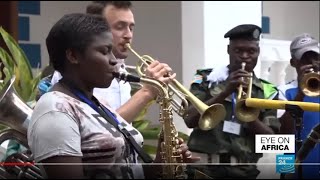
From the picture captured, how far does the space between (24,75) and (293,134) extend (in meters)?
1.63

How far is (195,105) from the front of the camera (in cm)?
309

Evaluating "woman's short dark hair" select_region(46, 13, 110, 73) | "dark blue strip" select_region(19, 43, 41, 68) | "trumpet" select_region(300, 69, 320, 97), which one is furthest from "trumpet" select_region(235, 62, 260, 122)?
"dark blue strip" select_region(19, 43, 41, 68)

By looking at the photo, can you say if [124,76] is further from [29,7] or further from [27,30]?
[29,7]

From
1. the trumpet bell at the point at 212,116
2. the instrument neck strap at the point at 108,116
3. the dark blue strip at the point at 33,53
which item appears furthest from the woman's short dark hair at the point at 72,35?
the dark blue strip at the point at 33,53

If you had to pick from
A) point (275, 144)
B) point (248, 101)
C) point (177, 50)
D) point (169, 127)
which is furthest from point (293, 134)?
point (177, 50)

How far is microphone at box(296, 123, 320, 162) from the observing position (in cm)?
272

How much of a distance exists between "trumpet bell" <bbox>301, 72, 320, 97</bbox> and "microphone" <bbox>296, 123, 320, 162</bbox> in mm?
223

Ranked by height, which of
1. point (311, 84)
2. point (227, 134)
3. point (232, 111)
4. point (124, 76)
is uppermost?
point (124, 76)

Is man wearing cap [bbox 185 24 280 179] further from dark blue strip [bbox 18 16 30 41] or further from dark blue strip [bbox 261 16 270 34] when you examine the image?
dark blue strip [bbox 18 16 30 41]

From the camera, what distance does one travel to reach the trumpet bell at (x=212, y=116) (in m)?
3.08

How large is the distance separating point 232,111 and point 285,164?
1.98ft

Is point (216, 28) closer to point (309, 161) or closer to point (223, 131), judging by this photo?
point (223, 131)

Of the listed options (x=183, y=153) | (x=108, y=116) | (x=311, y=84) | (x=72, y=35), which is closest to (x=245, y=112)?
(x=311, y=84)

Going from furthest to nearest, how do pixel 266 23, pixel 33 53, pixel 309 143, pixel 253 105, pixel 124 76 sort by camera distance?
pixel 266 23
pixel 33 53
pixel 253 105
pixel 309 143
pixel 124 76
